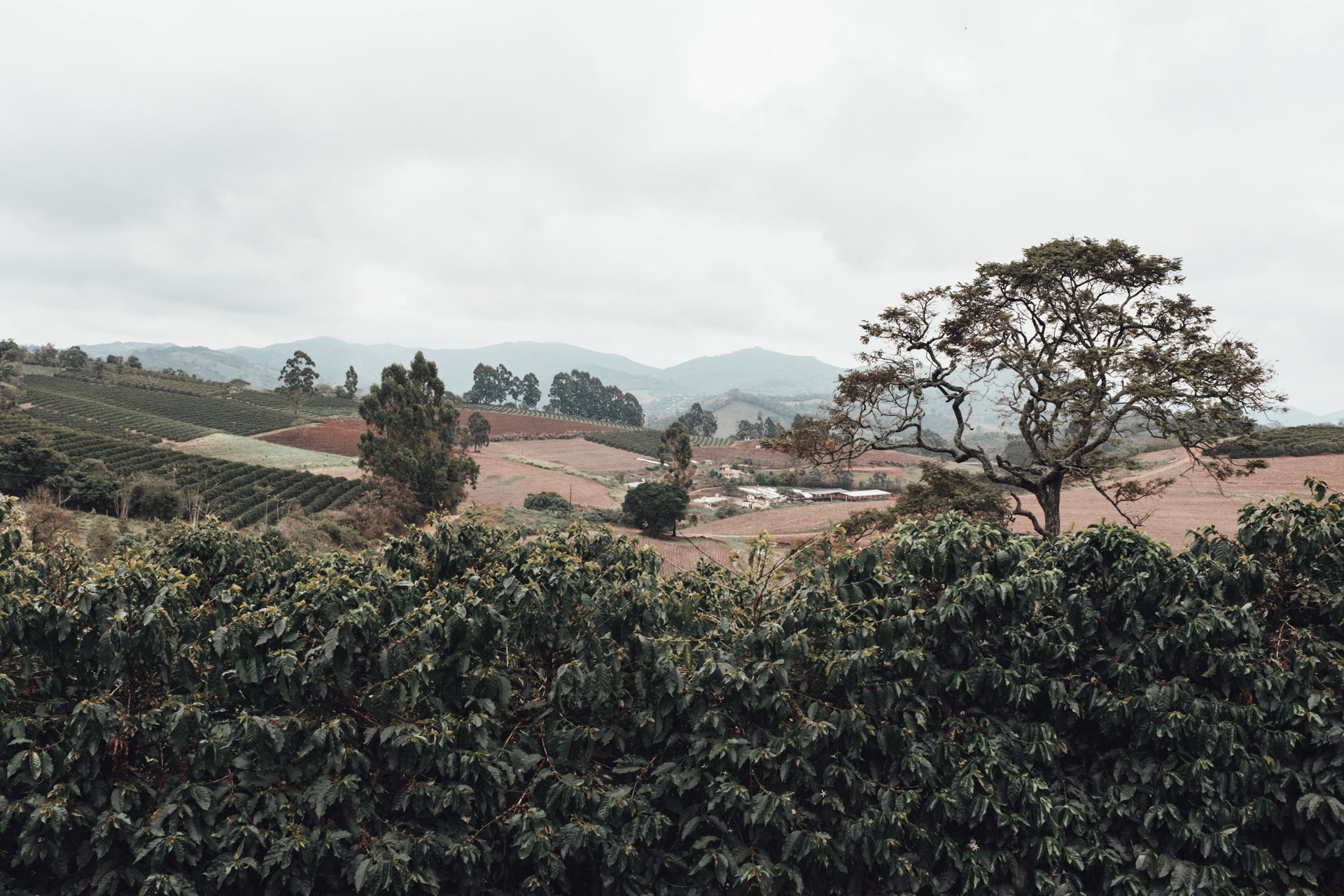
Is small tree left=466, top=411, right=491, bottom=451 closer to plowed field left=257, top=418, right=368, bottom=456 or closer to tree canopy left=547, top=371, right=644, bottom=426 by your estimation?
plowed field left=257, top=418, right=368, bottom=456

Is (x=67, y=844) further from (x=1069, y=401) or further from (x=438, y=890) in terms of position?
(x=1069, y=401)

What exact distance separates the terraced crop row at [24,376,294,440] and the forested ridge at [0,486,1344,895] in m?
56.1

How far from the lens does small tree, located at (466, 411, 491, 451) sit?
6366 cm

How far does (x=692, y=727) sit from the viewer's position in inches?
141

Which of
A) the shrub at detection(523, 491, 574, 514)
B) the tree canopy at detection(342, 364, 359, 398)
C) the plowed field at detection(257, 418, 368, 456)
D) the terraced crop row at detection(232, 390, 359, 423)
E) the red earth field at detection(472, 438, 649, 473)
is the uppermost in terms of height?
the tree canopy at detection(342, 364, 359, 398)

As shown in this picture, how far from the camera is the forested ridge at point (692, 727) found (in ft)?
10.4

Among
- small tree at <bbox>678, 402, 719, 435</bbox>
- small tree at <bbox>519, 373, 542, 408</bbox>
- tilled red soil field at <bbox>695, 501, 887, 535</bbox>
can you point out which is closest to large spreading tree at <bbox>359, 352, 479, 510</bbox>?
tilled red soil field at <bbox>695, 501, 887, 535</bbox>

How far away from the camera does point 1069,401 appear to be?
54.1 ft

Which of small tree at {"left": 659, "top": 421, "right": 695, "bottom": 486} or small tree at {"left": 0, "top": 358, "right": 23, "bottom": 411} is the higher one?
small tree at {"left": 0, "top": 358, "right": 23, "bottom": 411}

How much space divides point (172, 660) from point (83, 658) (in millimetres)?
411

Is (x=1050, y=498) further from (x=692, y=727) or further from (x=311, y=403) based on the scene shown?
(x=311, y=403)

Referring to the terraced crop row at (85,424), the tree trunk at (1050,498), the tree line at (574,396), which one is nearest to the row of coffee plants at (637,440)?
the tree line at (574,396)

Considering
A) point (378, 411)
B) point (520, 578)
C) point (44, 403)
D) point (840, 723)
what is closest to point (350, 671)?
point (520, 578)

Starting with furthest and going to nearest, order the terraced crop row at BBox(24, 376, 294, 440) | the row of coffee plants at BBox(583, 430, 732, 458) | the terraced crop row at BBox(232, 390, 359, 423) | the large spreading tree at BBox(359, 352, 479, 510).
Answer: the row of coffee plants at BBox(583, 430, 732, 458)
the terraced crop row at BBox(232, 390, 359, 423)
the terraced crop row at BBox(24, 376, 294, 440)
the large spreading tree at BBox(359, 352, 479, 510)
